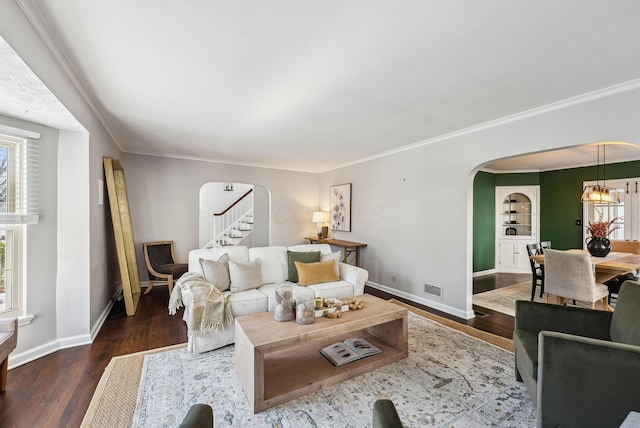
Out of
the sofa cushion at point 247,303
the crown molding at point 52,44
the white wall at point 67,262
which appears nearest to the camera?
the crown molding at point 52,44

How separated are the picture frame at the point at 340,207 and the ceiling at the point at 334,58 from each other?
243cm

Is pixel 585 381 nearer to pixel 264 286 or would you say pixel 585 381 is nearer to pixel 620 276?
pixel 264 286

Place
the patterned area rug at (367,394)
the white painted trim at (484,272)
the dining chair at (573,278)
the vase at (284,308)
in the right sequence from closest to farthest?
the patterned area rug at (367,394) → the vase at (284,308) → the dining chair at (573,278) → the white painted trim at (484,272)

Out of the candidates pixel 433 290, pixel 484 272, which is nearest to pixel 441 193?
pixel 433 290

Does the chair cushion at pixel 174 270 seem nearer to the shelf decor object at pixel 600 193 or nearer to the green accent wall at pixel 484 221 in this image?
the green accent wall at pixel 484 221

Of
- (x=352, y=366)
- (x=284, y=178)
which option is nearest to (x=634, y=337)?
(x=352, y=366)

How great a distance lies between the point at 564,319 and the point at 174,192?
562 cm

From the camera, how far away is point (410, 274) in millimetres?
4227

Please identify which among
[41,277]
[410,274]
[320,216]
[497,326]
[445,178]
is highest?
[445,178]

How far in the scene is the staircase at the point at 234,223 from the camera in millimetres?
6730

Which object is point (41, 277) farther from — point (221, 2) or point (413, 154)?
point (413, 154)

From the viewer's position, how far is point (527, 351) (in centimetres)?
173

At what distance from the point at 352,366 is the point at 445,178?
8.95 feet

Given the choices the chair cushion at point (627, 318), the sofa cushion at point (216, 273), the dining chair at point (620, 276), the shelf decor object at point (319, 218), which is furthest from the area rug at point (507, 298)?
the sofa cushion at point (216, 273)
